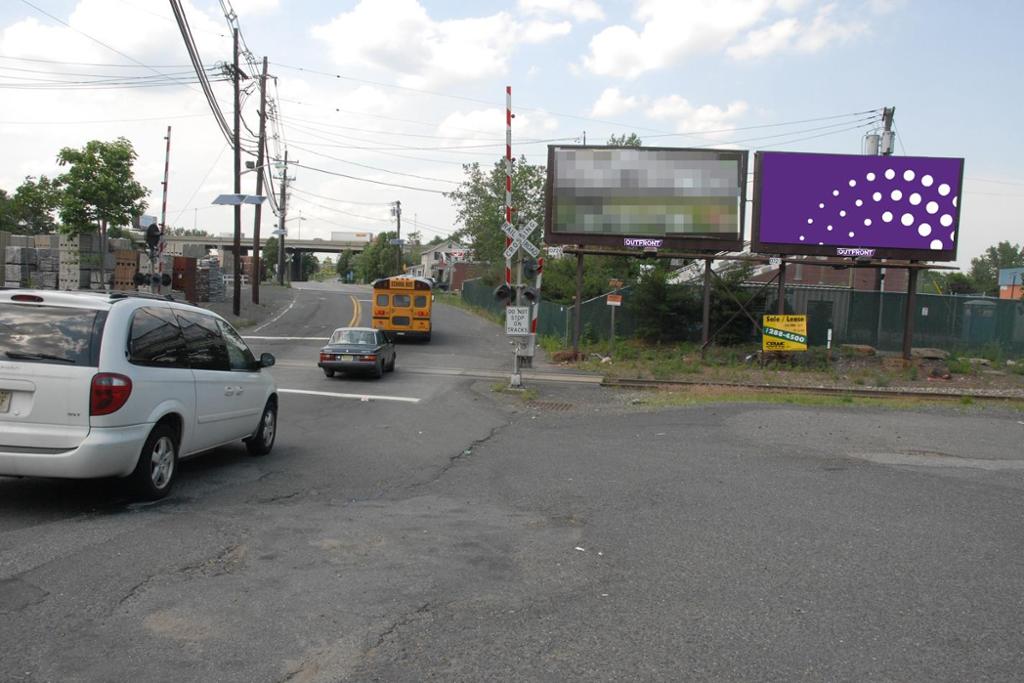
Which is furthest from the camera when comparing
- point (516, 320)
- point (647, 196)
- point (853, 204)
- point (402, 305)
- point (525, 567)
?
point (402, 305)

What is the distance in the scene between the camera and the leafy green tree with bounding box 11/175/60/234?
2062 inches

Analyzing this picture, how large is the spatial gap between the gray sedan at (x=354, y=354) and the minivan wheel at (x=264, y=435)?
1005cm

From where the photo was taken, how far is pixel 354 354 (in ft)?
67.9

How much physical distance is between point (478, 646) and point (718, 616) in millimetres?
1501

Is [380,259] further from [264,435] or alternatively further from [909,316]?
[264,435]

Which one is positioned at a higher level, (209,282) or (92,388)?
(209,282)

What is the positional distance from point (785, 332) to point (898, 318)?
6.79m

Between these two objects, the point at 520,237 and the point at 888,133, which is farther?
the point at 888,133

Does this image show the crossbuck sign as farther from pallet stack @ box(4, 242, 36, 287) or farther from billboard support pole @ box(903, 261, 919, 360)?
pallet stack @ box(4, 242, 36, 287)

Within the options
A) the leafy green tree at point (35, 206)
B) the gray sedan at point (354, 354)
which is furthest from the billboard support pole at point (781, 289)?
the leafy green tree at point (35, 206)

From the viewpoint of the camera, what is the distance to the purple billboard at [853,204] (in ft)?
87.6

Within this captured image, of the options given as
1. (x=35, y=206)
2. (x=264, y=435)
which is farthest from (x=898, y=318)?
(x=35, y=206)

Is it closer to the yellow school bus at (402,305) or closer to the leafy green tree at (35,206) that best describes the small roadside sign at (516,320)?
the yellow school bus at (402,305)

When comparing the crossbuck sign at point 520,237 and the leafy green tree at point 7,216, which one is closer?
the crossbuck sign at point 520,237
